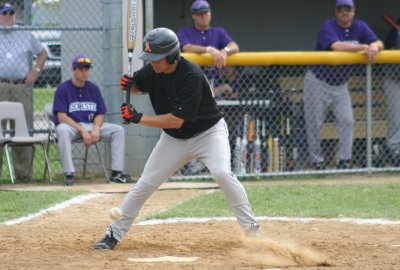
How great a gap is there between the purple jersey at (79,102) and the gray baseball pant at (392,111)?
3950mm

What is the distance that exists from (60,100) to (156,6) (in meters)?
3.44

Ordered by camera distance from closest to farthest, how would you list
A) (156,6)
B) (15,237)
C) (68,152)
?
1. (15,237)
2. (68,152)
3. (156,6)

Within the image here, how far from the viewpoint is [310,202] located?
974 cm

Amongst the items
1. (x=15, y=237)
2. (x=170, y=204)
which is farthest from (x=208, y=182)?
(x=15, y=237)

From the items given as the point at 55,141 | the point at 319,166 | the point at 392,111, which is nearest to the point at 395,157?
the point at 392,111

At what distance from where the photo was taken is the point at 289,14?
→ 14.6 metres

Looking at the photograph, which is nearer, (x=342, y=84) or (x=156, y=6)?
(x=342, y=84)

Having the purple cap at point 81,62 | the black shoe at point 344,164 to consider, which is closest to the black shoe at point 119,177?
the purple cap at point 81,62

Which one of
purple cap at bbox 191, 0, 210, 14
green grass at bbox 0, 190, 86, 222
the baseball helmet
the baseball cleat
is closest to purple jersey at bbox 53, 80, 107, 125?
green grass at bbox 0, 190, 86, 222

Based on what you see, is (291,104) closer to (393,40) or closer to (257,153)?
(257,153)

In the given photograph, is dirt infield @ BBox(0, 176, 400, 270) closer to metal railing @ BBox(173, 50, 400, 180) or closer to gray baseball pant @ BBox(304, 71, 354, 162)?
metal railing @ BBox(173, 50, 400, 180)

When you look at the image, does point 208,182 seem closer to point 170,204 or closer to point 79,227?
point 170,204

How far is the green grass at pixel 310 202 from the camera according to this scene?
9.03 meters

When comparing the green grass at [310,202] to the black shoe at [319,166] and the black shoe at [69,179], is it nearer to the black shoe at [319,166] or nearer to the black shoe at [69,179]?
the black shoe at [319,166]
